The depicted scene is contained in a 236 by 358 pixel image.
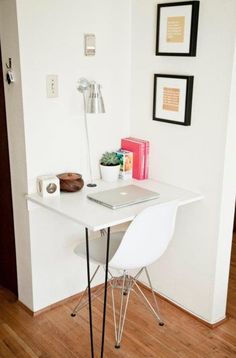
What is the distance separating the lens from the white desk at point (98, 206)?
2.12 m

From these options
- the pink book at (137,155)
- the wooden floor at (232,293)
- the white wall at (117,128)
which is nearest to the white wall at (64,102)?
the white wall at (117,128)

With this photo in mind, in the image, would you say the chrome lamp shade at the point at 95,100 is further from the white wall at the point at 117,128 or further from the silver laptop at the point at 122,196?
the silver laptop at the point at 122,196

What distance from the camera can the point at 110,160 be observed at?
109 inches

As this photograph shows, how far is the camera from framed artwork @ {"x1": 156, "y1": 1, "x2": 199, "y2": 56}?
235cm

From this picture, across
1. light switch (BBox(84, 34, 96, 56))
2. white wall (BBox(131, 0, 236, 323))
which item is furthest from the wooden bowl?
light switch (BBox(84, 34, 96, 56))

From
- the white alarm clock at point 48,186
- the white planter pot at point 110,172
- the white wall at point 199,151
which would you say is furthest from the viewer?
the white planter pot at point 110,172

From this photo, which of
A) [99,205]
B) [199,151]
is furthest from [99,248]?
[199,151]

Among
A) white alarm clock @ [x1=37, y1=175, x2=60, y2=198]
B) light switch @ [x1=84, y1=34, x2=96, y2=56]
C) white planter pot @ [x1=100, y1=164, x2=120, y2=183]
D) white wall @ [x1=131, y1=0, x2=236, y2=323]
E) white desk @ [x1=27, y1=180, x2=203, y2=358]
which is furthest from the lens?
white planter pot @ [x1=100, y1=164, x2=120, y2=183]

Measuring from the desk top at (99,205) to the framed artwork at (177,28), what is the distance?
2.53 feet

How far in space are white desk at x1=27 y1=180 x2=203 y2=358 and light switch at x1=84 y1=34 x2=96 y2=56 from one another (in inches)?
30.4

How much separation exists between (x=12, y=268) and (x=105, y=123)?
3.59ft

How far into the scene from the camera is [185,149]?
8.48 feet

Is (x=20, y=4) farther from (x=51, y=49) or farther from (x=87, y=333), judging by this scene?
(x=87, y=333)

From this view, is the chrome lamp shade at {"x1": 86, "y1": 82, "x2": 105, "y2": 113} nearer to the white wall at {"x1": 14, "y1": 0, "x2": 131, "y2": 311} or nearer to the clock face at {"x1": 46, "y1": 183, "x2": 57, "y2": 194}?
the white wall at {"x1": 14, "y1": 0, "x2": 131, "y2": 311}
